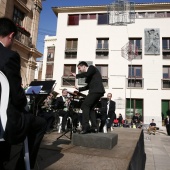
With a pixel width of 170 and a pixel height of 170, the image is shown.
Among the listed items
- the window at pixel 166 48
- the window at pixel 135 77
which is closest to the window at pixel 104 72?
the window at pixel 135 77

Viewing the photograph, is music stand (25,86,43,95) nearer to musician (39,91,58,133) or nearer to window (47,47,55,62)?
musician (39,91,58,133)

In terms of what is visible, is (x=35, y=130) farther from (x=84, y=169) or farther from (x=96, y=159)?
(x=96, y=159)

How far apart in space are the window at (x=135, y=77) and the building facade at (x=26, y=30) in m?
10.8

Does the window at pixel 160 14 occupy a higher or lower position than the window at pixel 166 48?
higher

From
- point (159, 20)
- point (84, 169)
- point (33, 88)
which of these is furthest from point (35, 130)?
point (159, 20)

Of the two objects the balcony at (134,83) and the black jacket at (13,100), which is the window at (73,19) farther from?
the black jacket at (13,100)

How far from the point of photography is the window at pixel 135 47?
22125mm

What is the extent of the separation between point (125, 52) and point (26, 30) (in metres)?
12.0

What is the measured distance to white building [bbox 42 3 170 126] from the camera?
70.0 feet

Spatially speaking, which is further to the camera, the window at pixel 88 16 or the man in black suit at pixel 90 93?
the window at pixel 88 16

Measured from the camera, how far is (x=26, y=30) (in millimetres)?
13539

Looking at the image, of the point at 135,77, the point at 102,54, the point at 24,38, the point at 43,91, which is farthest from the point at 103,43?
the point at 43,91

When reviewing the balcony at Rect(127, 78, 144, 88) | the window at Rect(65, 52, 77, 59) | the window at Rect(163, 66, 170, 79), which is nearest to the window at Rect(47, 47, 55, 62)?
the window at Rect(65, 52, 77, 59)

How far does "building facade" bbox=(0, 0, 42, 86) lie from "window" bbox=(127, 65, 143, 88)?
1078 centimetres
